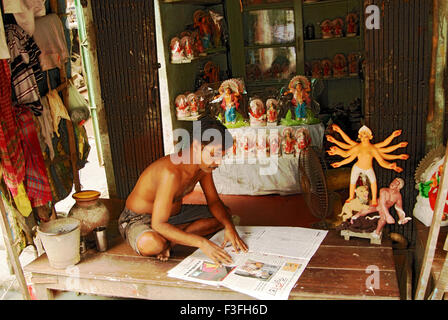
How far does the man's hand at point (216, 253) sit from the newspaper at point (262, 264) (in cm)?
3

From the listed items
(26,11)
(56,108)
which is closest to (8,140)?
(56,108)

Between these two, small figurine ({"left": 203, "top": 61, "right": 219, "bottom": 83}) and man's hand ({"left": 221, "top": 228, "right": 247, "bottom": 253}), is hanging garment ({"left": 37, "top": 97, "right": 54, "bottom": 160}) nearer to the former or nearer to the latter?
man's hand ({"left": 221, "top": 228, "right": 247, "bottom": 253})

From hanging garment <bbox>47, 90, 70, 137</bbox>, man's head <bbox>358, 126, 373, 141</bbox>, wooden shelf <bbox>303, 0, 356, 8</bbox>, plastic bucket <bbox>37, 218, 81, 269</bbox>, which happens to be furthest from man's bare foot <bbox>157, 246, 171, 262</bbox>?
wooden shelf <bbox>303, 0, 356, 8</bbox>

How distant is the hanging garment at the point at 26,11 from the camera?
2.57 meters

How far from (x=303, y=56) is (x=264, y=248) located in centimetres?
390

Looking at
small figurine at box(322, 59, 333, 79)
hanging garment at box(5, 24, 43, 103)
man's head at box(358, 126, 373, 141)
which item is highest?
hanging garment at box(5, 24, 43, 103)

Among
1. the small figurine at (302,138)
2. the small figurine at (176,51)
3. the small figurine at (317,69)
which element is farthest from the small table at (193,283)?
the small figurine at (317,69)

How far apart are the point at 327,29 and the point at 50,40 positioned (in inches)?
154

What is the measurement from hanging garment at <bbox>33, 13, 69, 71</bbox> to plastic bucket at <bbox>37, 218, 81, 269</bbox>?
1.09 metres

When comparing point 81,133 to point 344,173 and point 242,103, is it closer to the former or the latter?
point 242,103

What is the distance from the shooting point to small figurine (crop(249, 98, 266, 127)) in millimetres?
4441

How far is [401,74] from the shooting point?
9.24 ft

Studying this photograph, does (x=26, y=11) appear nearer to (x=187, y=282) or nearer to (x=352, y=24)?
(x=187, y=282)
